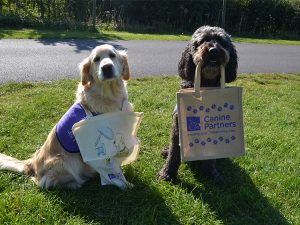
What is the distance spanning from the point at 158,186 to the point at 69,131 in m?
1.00

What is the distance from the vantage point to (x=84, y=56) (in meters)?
9.15

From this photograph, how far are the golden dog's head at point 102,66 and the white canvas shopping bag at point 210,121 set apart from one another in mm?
640

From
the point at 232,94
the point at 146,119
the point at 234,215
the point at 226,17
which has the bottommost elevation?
the point at 234,215

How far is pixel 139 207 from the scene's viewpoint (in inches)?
127

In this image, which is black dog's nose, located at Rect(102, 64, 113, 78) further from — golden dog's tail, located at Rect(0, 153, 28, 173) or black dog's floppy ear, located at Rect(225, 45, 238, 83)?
golden dog's tail, located at Rect(0, 153, 28, 173)

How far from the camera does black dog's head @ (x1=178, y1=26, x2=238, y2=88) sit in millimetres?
3230

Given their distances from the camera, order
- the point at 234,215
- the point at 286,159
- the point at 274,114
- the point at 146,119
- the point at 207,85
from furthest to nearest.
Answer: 1. the point at 274,114
2. the point at 146,119
3. the point at 286,159
4. the point at 207,85
5. the point at 234,215

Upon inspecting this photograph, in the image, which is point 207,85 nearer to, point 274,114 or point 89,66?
point 89,66

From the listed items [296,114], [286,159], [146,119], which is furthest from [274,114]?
[146,119]

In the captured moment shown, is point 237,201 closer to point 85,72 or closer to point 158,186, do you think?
point 158,186

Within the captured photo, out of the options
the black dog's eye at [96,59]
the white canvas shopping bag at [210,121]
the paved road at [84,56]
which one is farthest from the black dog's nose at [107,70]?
the paved road at [84,56]

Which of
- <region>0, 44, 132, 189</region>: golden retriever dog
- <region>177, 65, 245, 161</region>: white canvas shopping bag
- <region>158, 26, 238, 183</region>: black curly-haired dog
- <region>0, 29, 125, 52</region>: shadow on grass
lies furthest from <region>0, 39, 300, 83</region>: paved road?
<region>177, 65, 245, 161</region>: white canvas shopping bag

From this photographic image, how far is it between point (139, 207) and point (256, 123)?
282 centimetres

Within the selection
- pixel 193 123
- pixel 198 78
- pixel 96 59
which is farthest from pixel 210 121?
pixel 96 59
